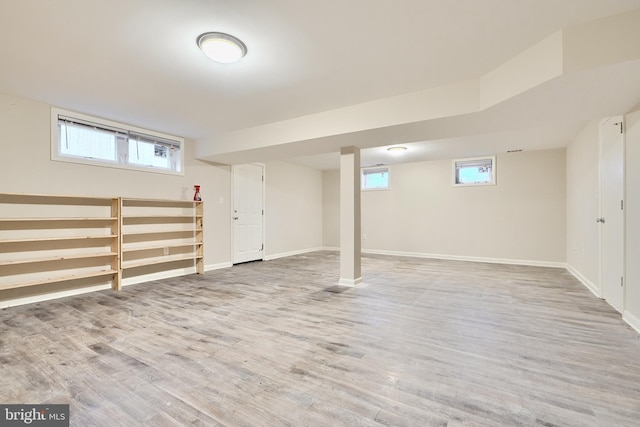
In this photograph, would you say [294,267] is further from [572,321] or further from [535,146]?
[535,146]

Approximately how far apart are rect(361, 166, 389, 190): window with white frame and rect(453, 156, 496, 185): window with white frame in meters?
1.68

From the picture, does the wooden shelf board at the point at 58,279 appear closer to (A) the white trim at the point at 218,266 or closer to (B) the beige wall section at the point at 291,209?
(A) the white trim at the point at 218,266

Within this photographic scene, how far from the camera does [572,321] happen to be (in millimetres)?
2781

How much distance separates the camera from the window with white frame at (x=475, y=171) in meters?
6.32

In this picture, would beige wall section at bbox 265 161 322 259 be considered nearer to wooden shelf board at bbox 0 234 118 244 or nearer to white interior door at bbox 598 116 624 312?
wooden shelf board at bbox 0 234 118 244

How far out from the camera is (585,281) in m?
4.23

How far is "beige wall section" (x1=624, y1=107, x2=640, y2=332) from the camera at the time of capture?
2533mm

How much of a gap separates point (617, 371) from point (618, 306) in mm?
1652

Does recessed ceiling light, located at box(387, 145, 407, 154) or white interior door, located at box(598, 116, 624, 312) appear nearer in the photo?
white interior door, located at box(598, 116, 624, 312)

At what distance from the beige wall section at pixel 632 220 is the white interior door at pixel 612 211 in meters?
0.18

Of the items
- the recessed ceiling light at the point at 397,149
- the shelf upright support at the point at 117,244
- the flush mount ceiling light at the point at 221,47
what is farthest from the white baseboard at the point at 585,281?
the shelf upright support at the point at 117,244

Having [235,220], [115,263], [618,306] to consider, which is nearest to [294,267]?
[235,220]

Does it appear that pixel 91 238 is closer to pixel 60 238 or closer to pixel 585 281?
pixel 60 238

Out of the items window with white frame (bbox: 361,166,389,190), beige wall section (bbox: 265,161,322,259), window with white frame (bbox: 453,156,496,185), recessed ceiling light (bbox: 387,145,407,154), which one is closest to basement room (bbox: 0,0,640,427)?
recessed ceiling light (bbox: 387,145,407,154)
